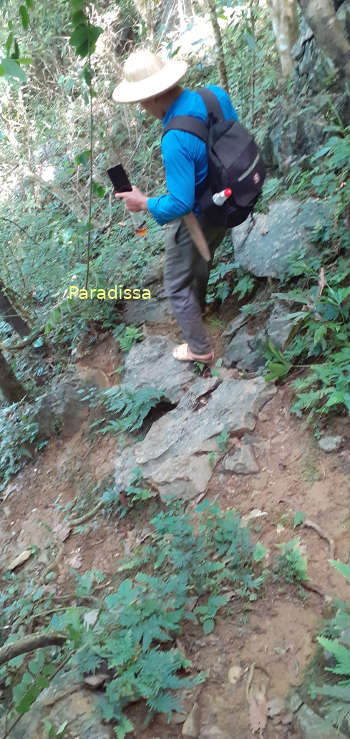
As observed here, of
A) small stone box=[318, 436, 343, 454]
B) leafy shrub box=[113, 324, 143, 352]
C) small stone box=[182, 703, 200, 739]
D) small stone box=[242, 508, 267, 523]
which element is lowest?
small stone box=[182, 703, 200, 739]

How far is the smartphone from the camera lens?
3.69 meters

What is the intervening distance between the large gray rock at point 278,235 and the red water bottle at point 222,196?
3.97ft

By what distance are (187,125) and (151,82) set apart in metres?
0.38

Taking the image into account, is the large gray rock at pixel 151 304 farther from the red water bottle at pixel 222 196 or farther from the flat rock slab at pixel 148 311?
the red water bottle at pixel 222 196

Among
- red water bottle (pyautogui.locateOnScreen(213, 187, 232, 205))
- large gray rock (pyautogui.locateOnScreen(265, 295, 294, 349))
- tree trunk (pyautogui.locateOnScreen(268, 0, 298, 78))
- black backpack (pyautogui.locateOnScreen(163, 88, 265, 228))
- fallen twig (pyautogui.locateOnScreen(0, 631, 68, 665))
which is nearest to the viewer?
fallen twig (pyautogui.locateOnScreen(0, 631, 68, 665))

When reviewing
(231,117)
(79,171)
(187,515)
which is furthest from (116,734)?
(79,171)

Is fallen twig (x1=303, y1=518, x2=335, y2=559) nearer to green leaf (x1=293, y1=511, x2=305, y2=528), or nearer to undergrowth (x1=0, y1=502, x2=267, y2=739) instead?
green leaf (x1=293, y1=511, x2=305, y2=528)

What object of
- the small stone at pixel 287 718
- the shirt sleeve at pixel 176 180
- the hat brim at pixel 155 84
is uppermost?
the hat brim at pixel 155 84

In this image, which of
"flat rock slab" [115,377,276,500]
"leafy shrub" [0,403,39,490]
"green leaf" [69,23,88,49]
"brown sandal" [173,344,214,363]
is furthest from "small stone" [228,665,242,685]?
"leafy shrub" [0,403,39,490]

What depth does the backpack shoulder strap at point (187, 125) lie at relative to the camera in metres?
3.23

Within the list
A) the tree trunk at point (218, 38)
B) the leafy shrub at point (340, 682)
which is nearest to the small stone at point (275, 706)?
the leafy shrub at point (340, 682)

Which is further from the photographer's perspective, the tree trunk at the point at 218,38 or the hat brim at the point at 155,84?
the tree trunk at the point at 218,38

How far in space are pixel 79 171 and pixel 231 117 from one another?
18.2 feet

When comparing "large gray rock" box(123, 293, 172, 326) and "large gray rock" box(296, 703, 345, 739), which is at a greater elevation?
"large gray rock" box(123, 293, 172, 326)
